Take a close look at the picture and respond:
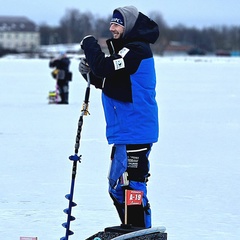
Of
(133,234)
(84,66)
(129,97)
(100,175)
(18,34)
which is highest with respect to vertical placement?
(84,66)

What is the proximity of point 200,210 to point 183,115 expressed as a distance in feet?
29.8

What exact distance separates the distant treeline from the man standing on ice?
138m

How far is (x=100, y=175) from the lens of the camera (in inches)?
309

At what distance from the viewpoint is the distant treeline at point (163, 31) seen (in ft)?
501

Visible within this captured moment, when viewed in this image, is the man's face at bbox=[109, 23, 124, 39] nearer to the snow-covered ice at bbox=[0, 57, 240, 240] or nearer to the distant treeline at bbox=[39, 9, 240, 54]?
the snow-covered ice at bbox=[0, 57, 240, 240]

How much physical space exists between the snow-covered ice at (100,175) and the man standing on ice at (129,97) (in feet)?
2.70

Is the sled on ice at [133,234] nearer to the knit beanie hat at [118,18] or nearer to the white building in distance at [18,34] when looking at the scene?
the knit beanie hat at [118,18]

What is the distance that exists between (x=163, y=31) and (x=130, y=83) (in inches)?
5469

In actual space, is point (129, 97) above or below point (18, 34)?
above

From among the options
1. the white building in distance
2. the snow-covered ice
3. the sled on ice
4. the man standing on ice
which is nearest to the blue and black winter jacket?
the man standing on ice

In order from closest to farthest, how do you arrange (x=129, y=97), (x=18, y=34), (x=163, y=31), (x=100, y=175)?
(x=129, y=97) < (x=100, y=175) < (x=163, y=31) < (x=18, y=34)

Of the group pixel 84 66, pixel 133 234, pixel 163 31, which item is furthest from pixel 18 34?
pixel 133 234

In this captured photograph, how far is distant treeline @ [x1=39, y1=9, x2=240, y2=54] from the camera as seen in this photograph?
152750 mm

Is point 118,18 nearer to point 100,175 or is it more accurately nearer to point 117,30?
point 117,30
